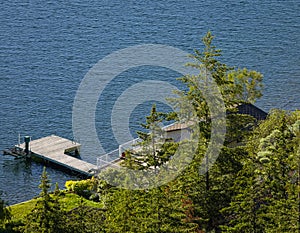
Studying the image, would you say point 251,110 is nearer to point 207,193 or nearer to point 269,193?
point 207,193

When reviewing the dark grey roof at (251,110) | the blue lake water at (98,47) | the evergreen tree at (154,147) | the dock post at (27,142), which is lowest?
the dock post at (27,142)

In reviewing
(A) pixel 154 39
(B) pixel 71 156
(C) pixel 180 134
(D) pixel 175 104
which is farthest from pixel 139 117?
(D) pixel 175 104

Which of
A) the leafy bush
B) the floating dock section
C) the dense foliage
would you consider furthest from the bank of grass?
the dense foliage

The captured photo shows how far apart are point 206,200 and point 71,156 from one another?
26.6 metres

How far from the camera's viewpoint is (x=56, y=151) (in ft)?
202

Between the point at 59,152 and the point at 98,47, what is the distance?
25043 millimetres

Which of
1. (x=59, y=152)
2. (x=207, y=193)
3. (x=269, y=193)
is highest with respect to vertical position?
(x=269, y=193)

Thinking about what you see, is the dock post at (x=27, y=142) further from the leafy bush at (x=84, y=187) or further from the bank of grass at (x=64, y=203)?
the leafy bush at (x=84, y=187)

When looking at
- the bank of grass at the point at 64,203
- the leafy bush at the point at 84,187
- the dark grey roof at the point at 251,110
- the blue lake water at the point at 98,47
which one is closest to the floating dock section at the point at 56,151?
the blue lake water at the point at 98,47

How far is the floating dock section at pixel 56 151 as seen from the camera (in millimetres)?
59084

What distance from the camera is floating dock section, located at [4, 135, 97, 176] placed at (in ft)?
194

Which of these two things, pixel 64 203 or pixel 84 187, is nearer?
pixel 64 203

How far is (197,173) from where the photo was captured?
3675 centimetres

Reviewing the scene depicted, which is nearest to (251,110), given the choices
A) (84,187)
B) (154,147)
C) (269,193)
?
(84,187)
